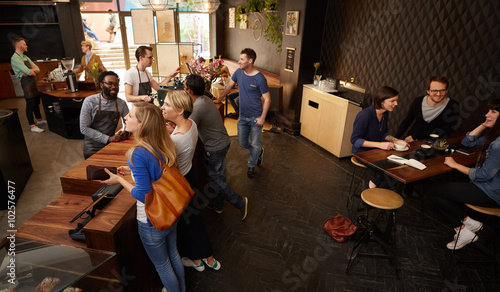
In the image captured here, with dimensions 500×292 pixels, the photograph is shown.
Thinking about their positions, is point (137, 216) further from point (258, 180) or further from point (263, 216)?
point (258, 180)

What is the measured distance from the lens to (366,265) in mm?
3199

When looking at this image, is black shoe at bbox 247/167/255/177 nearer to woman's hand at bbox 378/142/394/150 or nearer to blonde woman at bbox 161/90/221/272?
blonde woman at bbox 161/90/221/272

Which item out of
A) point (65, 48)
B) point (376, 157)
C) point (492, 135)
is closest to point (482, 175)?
point (492, 135)

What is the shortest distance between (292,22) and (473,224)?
4.72 metres

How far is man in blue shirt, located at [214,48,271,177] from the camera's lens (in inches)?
174

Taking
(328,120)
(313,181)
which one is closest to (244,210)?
(313,181)

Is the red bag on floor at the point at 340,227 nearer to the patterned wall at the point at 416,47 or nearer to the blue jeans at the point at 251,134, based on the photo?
the blue jeans at the point at 251,134

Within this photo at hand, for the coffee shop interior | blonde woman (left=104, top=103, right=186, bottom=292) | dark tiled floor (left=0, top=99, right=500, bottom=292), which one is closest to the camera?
blonde woman (left=104, top=103, right=186, bottom=292)

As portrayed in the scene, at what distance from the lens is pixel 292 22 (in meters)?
6.20

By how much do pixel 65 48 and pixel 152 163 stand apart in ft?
30.9

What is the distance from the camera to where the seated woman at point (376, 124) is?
3.33m

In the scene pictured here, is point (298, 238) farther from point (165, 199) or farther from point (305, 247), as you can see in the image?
point (165, 199)

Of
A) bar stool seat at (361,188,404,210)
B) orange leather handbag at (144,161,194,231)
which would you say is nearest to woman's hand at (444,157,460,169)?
bar stool seat at (361,188,404,210)

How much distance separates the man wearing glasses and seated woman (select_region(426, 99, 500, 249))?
342 millimetres
